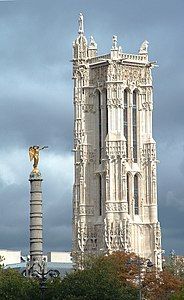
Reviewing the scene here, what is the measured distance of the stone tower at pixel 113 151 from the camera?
162250 mm

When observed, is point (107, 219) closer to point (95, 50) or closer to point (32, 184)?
point (95, 50)

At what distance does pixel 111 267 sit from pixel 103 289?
20.8 meters

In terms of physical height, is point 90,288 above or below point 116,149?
below

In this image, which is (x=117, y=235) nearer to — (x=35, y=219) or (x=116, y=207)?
(x=116, y=207)

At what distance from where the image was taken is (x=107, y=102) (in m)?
164

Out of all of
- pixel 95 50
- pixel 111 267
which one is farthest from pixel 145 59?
pixel 111 267

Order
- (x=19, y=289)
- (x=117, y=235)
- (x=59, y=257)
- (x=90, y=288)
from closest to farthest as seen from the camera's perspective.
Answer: (x=19, y=289) < (x=90, y=288) < (x=117, y=235) < (x=59, y=257)

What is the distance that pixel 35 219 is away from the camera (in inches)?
4712

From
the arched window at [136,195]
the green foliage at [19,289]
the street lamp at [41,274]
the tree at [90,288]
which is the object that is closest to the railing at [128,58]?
the arched window at [136,195]

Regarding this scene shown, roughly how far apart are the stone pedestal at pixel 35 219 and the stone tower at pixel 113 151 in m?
41.0

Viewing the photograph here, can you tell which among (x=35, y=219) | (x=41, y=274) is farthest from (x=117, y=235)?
(x=41, y=274)

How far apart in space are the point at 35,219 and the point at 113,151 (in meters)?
43.7

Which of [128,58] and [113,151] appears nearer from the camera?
[113,151]

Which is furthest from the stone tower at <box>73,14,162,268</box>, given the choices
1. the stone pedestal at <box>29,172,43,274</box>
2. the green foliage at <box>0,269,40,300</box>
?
the green foliage at <box>0,269,40,300</box>
